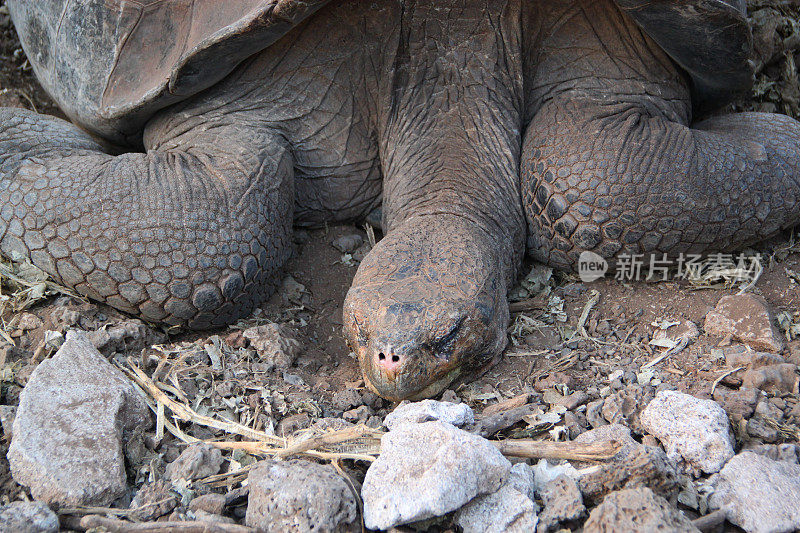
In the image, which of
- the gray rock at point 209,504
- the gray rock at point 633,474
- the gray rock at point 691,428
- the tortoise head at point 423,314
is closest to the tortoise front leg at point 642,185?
the tortoise head at point 423,314

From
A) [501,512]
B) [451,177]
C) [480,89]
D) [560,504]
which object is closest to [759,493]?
[560,504]

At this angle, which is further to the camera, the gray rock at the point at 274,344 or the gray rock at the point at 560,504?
the gray rock at the point at 274,344

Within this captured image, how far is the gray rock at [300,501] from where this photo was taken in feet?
5.42

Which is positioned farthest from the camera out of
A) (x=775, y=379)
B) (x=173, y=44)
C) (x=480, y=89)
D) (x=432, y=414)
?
(x=480, y=89)

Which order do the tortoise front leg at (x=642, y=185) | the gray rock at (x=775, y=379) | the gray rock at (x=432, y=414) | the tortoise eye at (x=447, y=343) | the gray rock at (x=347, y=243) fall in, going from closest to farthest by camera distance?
the gray rock at (x=432, y=414) < the gray rock at (x=775, y=379) < the tortoise eye at (x=447, y=343) < the tortoise front leg at (x=642, y=185) < the gray rock at (x=347, y=243)

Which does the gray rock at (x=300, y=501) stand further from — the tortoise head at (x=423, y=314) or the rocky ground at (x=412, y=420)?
the tortoise head at (x=423, y=314)

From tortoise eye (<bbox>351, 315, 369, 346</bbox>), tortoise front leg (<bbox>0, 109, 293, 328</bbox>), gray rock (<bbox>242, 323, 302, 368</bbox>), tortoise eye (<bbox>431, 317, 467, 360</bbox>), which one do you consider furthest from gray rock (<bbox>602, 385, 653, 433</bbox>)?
tortoise front leg (<bbox>0, 109, 293, 328</bbox>)

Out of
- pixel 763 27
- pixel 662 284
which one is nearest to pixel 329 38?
pixel 662 284

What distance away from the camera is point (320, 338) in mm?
2801

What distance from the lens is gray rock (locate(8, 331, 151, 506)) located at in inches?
70.2

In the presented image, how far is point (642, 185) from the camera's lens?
9.03ft

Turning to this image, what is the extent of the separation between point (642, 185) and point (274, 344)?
1.53 metres

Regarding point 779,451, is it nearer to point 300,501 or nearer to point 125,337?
point 300,501

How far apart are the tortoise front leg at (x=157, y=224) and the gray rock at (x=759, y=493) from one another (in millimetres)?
1739
